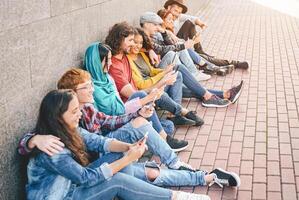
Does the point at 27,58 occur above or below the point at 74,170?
above

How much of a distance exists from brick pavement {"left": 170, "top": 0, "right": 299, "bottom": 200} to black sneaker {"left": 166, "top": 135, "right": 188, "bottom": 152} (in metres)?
0.07

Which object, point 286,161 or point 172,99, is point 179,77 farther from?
point 286,161

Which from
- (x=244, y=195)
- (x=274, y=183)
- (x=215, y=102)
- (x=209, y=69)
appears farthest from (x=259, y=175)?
(x=209, y=69)

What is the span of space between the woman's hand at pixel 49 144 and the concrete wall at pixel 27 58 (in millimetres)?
284

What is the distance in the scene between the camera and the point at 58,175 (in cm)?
313

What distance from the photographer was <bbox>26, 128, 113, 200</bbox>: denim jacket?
3.08 metres

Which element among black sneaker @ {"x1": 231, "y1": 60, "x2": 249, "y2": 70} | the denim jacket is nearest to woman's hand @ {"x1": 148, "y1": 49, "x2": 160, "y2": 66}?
black sneaker @ {"x1": 231, "y1": 60, "x2": 249, "y2": 70}

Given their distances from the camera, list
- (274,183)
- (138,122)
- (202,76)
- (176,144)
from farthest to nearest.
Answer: (202,76) → (176,144) → (274,183) → (138,122)

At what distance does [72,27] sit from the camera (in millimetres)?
4602

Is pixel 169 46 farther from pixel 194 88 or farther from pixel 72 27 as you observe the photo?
pixel 72 27

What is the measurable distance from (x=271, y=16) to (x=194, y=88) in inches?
309

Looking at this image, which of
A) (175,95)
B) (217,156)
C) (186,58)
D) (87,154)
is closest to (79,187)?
(87,154)

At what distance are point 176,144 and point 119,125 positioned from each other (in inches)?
32.2

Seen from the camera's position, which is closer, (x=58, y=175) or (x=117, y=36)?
(x=58, y=175)
